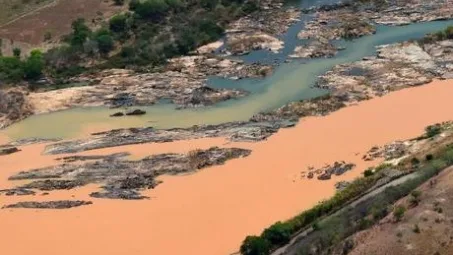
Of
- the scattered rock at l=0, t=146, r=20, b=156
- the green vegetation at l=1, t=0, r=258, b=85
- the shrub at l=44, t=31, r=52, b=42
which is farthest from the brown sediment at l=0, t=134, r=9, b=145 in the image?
the shrub at l=44, t=31, r=52, b=42

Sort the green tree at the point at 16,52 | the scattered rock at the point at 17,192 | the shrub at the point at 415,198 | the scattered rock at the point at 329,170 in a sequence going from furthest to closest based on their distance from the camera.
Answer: the green tree at the point at 16,52 → the scattered rock at the point at 17,192 → the scattered rock at the point at 329,170 → the shrub at the point at 415,198

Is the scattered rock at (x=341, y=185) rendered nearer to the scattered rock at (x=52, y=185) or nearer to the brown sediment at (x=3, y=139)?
the scattered rock at (x=52, y=185)

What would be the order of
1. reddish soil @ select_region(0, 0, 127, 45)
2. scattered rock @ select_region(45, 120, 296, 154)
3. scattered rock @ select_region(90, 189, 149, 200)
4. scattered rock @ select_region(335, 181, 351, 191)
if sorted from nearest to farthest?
scattered rock @ select_region(335, 181, 351, 191) → scattered rock @ select_region(90, 189, 149, 200) → scattered rock @ select_region(45, 120, 296, 154) → reddish soil @ select_region(0, 0, 127, 45)

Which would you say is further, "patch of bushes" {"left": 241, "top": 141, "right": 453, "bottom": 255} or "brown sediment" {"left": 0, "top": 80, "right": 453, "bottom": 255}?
"brown sediment" {"left": 0, "top": 80, "right": 453, "bottom": 255}

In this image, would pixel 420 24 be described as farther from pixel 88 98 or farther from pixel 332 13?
pixel 88 98

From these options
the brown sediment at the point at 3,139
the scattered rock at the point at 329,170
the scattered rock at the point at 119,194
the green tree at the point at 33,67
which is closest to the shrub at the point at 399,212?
the scattered rock at the point at 329,170

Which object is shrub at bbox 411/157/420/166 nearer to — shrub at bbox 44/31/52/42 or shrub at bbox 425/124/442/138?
shrub at bbox 425/124/442/138

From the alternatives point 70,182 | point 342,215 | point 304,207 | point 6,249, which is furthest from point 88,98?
point 342,215
